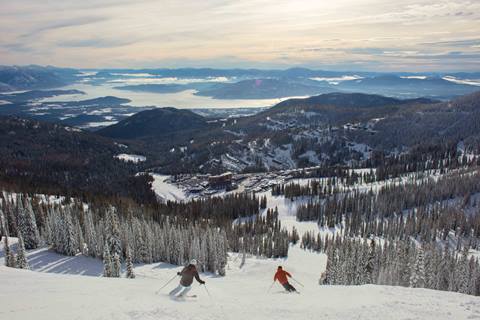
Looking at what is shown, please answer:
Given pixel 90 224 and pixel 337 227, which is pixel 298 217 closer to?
pixel 337 227

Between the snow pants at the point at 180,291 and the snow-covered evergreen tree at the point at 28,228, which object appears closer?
the snow pants at the point at 180,291

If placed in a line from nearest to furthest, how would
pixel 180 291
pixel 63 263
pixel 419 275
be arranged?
pixel 180 291 → pixel 419 275 → pixel 63 263

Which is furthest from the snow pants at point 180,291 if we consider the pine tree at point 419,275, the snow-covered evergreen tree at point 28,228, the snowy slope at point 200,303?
the snow-covered evergreen tree at point 28,228

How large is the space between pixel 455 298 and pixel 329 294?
1095 cm

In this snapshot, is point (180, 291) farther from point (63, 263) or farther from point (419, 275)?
point (63, 263)

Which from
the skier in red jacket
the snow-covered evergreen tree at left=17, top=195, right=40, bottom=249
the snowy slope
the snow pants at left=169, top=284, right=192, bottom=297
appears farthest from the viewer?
the snow-covered evergreen tree at left=17, top=195, right=40, bottom=249

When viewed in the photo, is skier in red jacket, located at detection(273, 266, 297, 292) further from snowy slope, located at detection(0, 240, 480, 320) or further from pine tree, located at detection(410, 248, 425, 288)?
pine tree, located at detection(410, 248, 425, 288)

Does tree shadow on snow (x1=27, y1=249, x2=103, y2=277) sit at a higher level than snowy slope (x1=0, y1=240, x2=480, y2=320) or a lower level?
lower

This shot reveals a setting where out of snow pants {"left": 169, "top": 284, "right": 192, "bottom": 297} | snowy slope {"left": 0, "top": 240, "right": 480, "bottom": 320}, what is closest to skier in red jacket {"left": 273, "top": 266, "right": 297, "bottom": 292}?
snowy slope {"left": 0, "top": 240, "right": 480, "bottom": 320}

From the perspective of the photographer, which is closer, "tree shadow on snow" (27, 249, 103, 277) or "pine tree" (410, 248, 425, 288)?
"pine tree" (410, 248, 425, 288)

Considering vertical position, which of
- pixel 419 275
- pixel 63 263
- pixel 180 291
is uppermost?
pixel 180 291

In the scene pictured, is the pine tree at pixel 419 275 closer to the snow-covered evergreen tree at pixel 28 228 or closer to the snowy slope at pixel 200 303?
the snowy slope at pixel 200 303

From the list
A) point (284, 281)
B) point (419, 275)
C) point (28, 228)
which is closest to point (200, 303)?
point (284, 281)

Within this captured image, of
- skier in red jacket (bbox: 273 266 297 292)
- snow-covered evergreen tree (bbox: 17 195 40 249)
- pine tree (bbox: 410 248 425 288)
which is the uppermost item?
skier in red jacket (bbox: 273 266 297 292)
